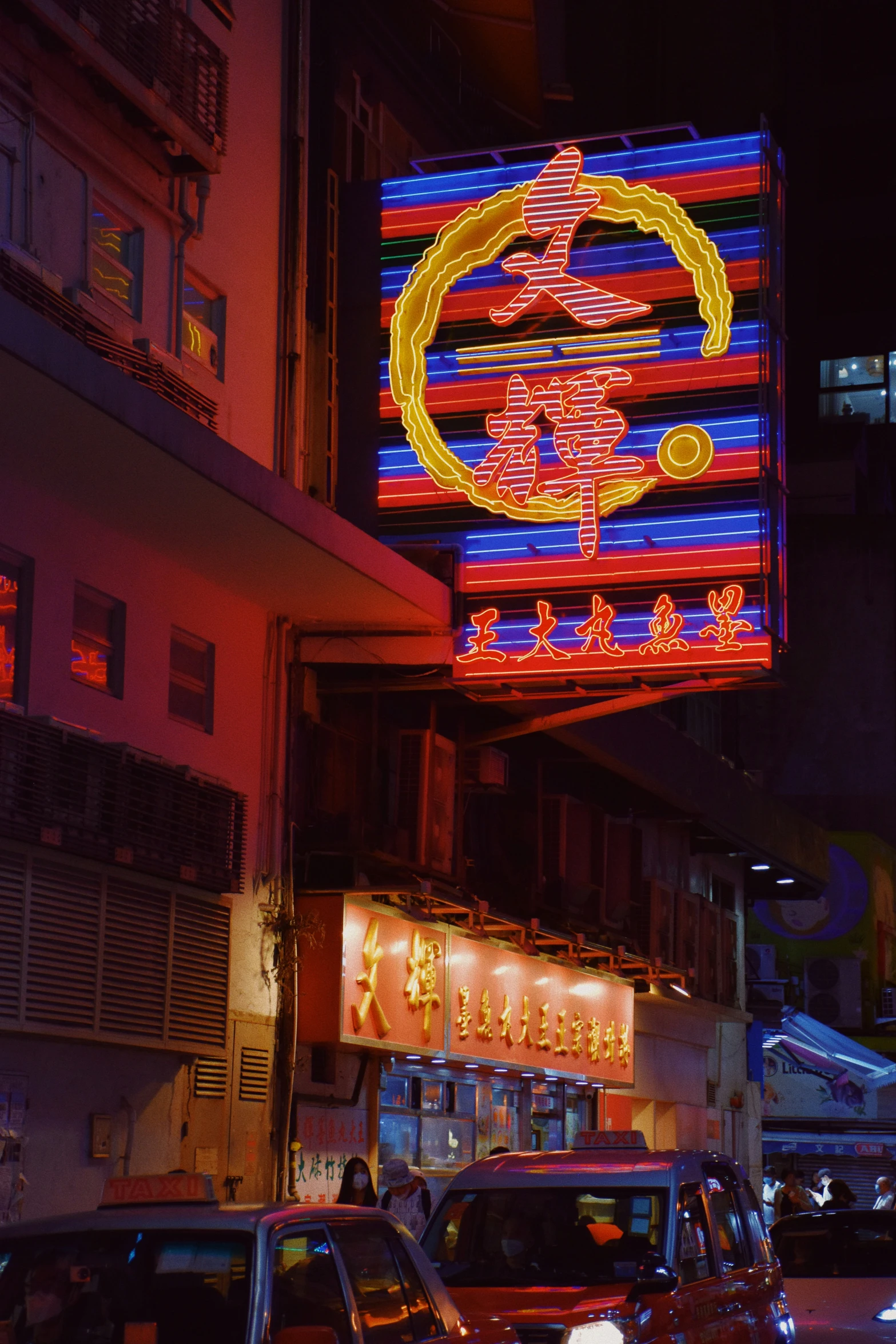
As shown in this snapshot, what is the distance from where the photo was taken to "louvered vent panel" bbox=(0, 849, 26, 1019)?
12.8 metres

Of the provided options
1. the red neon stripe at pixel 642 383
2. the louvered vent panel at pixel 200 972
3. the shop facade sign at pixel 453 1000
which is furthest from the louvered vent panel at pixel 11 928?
the red neon stripe at pixel 642 383

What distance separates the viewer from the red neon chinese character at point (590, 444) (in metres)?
17.4

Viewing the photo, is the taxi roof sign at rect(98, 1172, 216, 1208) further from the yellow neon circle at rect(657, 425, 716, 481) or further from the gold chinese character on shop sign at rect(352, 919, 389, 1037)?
the yellow neon circle at rect(657, 425, 716, 481)

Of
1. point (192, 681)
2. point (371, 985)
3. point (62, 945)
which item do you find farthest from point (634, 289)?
point (62, 945)

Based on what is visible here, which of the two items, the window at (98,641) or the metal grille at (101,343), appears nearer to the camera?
the metal grille at (101,343)

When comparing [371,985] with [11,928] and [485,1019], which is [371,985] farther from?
[11,928]

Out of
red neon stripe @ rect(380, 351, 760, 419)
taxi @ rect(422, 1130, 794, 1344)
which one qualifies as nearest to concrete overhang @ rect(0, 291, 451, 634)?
red neon stripe @ rect(380, 351, 760, 419)

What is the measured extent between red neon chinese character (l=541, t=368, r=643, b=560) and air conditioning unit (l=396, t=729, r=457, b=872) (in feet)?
10.7

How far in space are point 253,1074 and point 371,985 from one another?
1.61 m

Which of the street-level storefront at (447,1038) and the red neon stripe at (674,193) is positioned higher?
the red neon stripe at (674,193)

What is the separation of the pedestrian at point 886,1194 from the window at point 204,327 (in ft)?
36.8

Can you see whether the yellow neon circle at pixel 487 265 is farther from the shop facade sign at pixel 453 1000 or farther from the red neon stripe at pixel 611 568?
the shop facade sign at pixel 453 1000

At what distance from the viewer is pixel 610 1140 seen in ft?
40.6

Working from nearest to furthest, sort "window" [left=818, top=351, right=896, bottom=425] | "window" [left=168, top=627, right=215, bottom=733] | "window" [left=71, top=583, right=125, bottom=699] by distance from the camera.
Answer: "window" [left=71, top=583, right=125, bottom=699] → "window" [left=168, top=627, right=215, bottom=733] → "window" [left=818, top=351, right=896, bottom=425]
